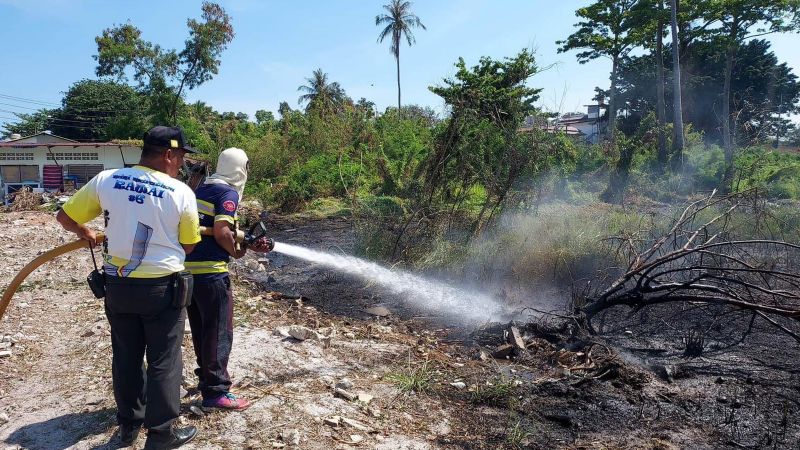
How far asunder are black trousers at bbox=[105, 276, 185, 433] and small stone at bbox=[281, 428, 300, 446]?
2.07 feet

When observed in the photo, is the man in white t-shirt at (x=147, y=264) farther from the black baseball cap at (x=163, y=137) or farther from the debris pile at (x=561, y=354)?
the debris pile at (x=561, y=354)

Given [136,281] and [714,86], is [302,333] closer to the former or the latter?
[136,281]

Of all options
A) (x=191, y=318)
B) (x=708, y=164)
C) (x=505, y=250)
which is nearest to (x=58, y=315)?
(x=191, y=318)

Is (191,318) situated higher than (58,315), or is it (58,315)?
(191,318)

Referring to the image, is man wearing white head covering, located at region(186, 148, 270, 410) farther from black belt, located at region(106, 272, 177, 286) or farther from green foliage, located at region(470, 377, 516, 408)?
green foliage, located at region(470, 377, 516, 408)

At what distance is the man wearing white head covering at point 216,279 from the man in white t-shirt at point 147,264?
33 cm

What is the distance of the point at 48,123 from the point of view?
42281 millimetres

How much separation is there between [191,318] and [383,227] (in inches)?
205

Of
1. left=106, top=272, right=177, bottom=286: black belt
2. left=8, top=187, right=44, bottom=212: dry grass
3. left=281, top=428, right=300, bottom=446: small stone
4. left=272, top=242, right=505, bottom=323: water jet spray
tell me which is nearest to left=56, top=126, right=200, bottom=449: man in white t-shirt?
left=106, top=272, right=177, bottom=286: black belt

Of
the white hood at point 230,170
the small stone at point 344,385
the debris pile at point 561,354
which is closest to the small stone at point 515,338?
the debris pile at point 561,354

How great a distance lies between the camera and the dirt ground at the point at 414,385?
331 cm

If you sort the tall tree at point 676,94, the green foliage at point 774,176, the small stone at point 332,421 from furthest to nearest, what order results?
the tall tree at point 676,94, the green foliage at point 774,176, the small stone at point 332,421

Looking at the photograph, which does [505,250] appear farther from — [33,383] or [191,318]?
[33,383]

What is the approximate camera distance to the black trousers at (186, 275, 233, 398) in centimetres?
324
